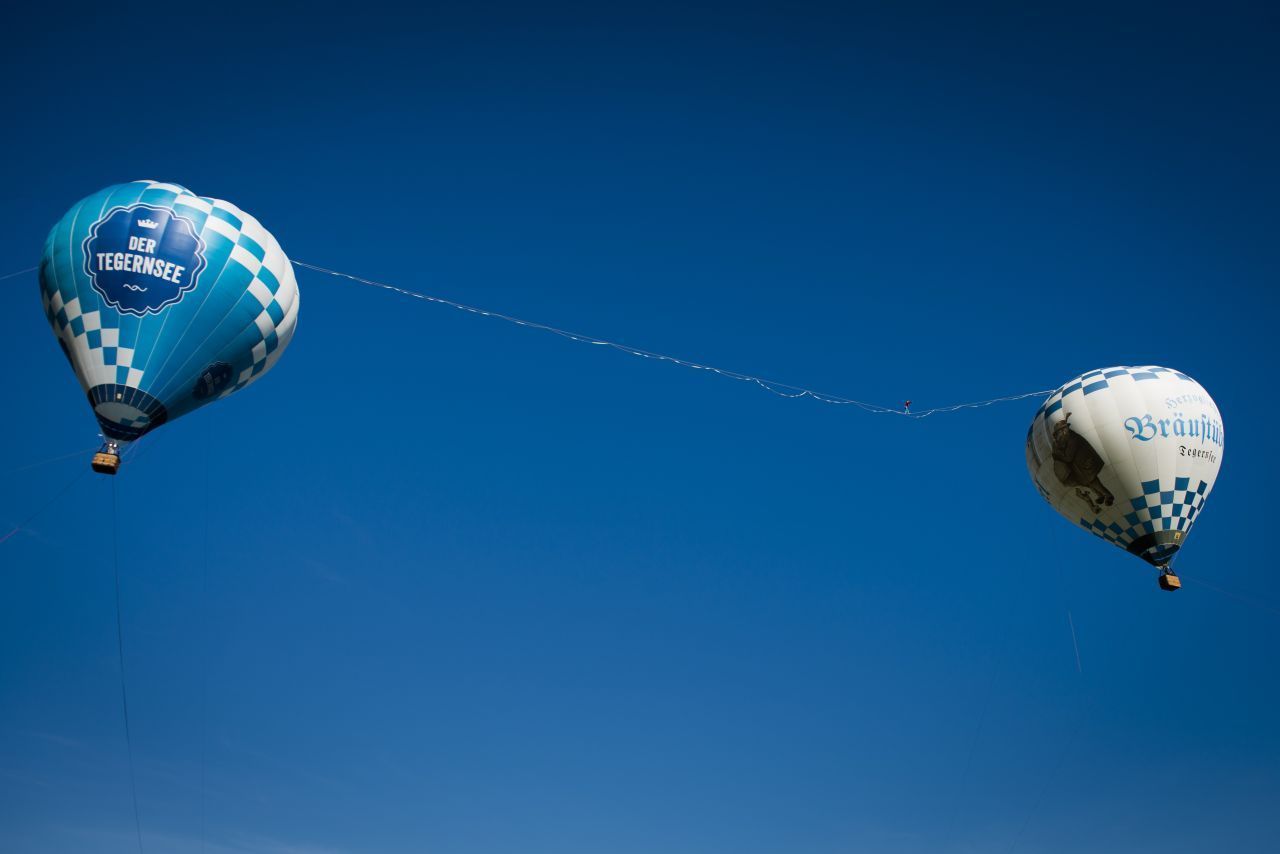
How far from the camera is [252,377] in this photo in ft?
51.5

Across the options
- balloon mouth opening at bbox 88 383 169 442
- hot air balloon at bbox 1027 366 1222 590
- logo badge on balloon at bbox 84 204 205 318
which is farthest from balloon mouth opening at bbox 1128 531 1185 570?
balloon mouth opening at bbox 88 383 169 442

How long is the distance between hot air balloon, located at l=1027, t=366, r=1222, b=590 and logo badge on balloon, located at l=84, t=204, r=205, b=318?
54.0 feet

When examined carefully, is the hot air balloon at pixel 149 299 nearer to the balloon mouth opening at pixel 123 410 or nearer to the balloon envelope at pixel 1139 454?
the balloon mouth opening at pixel 123 410

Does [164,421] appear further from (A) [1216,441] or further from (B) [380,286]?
(A) [1216,441]

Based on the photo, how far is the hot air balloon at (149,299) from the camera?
Result: 13.8 meters

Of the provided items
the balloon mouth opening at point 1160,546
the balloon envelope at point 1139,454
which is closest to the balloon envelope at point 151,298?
the balloon envelope at point 1139,454

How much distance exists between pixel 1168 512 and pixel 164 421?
1809cm

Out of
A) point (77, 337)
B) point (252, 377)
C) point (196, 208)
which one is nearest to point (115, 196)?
point (196, 208)

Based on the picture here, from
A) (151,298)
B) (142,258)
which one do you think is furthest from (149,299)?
(142,258)

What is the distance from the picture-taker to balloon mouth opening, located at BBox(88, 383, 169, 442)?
13.8 meters

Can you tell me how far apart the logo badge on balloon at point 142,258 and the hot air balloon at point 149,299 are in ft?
0.05

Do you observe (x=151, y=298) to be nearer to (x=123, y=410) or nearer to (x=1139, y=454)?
(x=123, y=410)

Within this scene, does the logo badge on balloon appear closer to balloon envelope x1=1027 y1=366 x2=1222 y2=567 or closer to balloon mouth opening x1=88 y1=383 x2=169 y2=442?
balloon mouth opening x1=88 y1=383 x2=169 y2=442

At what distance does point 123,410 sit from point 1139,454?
17985mm
